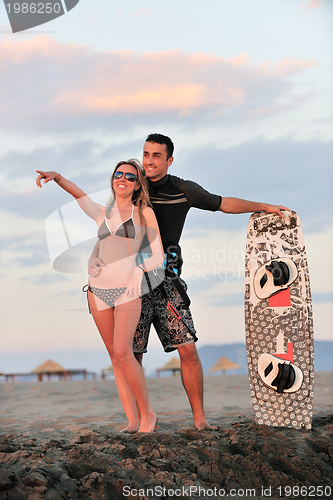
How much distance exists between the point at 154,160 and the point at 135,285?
111 centimetres

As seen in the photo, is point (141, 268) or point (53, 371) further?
point (53, 371)

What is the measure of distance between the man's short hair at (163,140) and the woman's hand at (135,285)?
3.72ft

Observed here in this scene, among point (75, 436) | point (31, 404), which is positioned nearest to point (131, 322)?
point (75, 436)

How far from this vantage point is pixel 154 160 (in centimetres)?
372

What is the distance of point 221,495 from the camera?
262 centimetres

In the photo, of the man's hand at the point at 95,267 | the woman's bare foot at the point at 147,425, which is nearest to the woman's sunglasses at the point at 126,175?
the man's hand at the point at 95,267

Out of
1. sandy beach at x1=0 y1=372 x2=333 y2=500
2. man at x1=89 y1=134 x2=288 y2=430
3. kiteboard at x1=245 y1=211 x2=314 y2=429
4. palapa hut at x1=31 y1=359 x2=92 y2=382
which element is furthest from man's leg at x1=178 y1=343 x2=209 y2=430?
palapa hut at x1=31 y1=359 x2=92 y2=382

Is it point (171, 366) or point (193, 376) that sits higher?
point (193, 376)

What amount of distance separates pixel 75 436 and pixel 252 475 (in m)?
1.29

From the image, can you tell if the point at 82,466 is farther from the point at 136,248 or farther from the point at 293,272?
the point at 293,272

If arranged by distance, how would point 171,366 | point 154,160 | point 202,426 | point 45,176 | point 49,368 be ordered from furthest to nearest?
point 171,366 < point 49,368 < point 154,160 < point 202,426 < point 45,176

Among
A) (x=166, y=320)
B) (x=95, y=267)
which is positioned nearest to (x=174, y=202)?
Result: (x=95, y=267)

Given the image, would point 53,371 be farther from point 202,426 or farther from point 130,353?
point 130,353

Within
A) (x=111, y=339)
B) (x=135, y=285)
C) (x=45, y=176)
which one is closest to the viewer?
(x=135, y=285)
